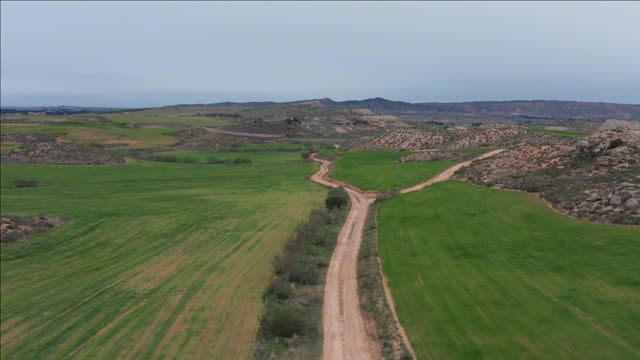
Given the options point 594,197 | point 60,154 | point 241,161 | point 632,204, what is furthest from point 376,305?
point 60,154

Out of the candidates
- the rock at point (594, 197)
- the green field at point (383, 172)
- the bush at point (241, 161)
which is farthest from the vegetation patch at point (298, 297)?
the bush at point (241, 161)

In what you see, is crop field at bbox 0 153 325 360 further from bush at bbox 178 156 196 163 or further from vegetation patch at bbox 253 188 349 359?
bush at bbox 178 156 196 163

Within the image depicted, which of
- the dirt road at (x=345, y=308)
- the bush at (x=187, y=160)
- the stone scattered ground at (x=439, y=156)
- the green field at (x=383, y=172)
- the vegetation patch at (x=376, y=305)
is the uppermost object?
the stone scattered ground at (x=439, y=156)

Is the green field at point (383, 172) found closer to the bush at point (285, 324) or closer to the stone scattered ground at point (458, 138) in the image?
the stone scattered ground at point (458, 138)

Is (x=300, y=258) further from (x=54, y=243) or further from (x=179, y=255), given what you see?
(x=54, y=243)

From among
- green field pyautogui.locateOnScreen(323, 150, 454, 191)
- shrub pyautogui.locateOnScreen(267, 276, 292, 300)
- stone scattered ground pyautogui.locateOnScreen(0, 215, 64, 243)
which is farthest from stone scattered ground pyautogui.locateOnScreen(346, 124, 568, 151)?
stone scattered ground pyautogui.locateOnScreen(0, 215, 64, 243)

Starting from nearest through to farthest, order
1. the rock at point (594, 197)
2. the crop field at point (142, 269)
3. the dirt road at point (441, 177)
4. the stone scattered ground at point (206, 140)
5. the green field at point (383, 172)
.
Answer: the crop field at point (142, 269) < the rock at point (594, 197) < the dirt road at point (441, 177) < the green field at point (383, 172) < the stone scattered ground at point (206, 140)

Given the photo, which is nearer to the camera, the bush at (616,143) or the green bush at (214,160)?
the bush at (616,143)
